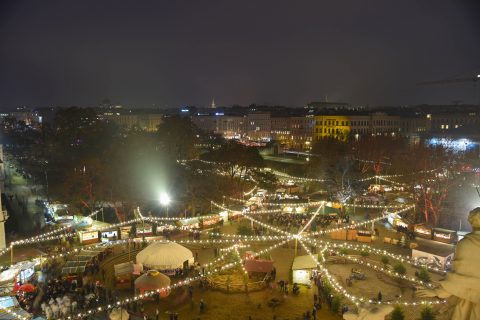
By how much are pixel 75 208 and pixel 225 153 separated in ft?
36.1

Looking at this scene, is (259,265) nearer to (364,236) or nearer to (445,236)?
(364,236)

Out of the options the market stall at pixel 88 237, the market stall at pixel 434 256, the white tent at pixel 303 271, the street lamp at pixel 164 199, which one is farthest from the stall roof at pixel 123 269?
the market stall at pixel 434 256

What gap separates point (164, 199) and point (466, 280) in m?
25.1

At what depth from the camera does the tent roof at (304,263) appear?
1538 centimetres

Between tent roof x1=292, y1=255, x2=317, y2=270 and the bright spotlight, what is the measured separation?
12.4m

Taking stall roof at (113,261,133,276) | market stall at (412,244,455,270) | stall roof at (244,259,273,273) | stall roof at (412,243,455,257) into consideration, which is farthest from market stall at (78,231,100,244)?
stall roof at (412,243,455,257)

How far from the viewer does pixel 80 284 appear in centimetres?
1556

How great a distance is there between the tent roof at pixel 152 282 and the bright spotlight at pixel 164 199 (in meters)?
11.9

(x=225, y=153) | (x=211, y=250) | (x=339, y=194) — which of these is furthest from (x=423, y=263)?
(x=225, y=153)

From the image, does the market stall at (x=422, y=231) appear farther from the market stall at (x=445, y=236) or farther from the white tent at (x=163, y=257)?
the white tent at (x=163, y=257)

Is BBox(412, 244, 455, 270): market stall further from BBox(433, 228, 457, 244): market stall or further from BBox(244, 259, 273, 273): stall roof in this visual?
BBox(244, 259, 273, 273): stall roof

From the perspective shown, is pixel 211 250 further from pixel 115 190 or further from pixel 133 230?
pixel 115 190

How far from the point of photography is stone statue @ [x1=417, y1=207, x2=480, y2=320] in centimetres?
293

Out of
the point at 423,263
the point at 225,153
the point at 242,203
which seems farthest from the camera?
the point at 225,153
